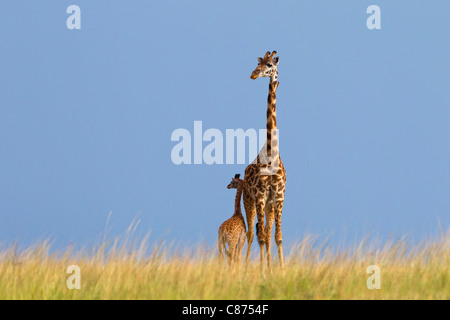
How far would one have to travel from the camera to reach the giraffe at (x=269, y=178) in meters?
12.1

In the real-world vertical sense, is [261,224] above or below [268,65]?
below

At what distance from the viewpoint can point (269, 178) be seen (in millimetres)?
12398

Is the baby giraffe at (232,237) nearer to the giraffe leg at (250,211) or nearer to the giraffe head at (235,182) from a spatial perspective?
the giraffe leg at (250,211)

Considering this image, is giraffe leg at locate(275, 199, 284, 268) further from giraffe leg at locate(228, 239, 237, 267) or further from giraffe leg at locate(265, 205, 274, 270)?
giraffe leg at locate(228, 239, 237, 267)

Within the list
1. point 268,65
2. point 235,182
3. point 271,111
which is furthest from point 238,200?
point 268,65

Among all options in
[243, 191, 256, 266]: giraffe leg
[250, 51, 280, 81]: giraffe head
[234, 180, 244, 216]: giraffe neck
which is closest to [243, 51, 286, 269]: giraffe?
[250, 51, 280, 81]: giraffe head

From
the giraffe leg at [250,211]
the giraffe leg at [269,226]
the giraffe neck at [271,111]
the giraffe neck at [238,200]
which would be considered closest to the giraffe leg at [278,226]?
the giraffe leg at [269,226]

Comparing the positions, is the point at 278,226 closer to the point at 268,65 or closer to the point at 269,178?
the point at 269,178

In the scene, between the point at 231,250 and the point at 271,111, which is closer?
the point at 271,111

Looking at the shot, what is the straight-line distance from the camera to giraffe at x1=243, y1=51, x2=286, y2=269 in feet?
39.8

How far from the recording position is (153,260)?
11.2 m
